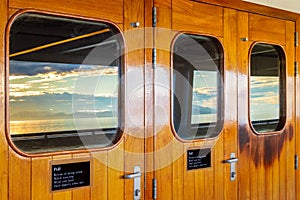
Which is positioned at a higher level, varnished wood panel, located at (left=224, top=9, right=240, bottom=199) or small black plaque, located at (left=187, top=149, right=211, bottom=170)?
varnished wood panel, located at (left=224, top=9, right=240, bottom=199)

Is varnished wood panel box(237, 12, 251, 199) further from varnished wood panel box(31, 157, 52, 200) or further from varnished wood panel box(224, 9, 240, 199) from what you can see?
varnished wood panel box(31, 157, 52, 200)

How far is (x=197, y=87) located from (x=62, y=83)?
977 millimetres

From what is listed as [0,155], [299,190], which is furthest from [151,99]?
[299,190]

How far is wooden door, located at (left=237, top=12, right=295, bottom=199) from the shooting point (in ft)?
9.25

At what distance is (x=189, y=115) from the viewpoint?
2484 millimetres

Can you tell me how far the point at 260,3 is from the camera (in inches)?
115

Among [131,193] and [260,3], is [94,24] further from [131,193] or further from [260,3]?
[260,3]

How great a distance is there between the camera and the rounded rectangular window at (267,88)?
9.57 feet

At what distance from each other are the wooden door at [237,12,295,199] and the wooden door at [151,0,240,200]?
104 millimetres

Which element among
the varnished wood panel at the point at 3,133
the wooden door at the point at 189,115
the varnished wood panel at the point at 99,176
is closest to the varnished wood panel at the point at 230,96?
the wooden door at the point at 189,115

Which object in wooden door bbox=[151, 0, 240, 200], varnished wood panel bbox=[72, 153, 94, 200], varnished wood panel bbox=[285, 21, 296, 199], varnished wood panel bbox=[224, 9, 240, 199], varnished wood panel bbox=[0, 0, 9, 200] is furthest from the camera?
varnished wood panel bbox=[285, 21, 296, 199]

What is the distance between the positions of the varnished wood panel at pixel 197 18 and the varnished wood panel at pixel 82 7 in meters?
0.43

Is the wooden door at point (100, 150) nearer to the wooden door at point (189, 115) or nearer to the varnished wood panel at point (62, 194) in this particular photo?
the varnished wood panel at point (62, 194)

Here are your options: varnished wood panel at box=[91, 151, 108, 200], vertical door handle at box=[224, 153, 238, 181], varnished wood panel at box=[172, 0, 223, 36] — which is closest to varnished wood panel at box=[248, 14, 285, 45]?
varnished wood panel at box=[172, 0, 223, 36]
